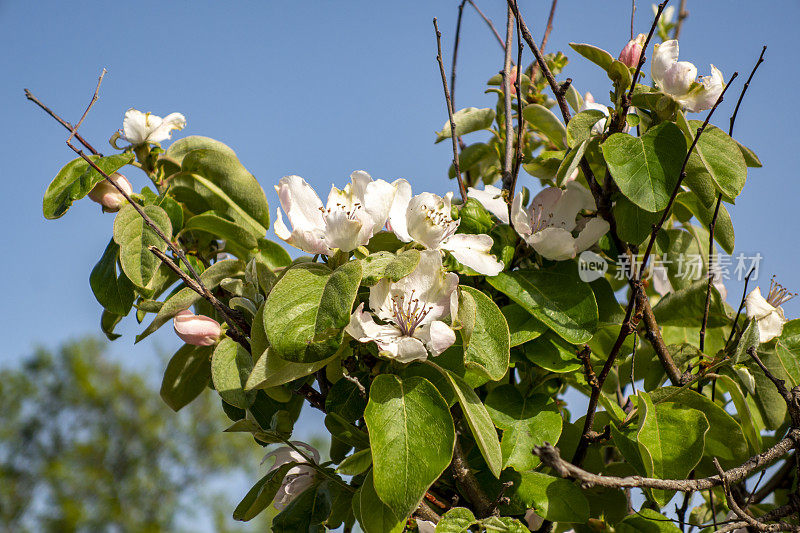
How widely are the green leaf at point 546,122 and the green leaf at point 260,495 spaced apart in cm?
56

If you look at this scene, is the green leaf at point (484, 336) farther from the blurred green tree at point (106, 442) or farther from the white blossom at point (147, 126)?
the blurred green tree at point (106, 442)

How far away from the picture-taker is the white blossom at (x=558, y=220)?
74 cm

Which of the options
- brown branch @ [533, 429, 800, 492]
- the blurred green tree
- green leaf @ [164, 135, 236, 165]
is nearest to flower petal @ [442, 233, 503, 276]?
brown branch @ [533, 429, 800, 492]

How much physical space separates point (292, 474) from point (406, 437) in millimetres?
249

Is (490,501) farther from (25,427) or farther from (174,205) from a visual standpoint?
(25,427)

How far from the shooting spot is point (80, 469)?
1019 centimetres

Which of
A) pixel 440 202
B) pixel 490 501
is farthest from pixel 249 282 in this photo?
pixel 490 501

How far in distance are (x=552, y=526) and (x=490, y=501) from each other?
14 centimetres

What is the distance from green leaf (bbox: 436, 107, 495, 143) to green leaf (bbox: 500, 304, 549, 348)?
1.20ft

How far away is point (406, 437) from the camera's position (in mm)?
566

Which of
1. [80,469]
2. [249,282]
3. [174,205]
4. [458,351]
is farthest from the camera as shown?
[80,469]

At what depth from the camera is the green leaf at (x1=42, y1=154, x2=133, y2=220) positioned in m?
0.81

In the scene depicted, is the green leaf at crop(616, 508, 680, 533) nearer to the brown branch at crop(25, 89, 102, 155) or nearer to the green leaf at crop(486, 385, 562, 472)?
the green leaf at crop(486, 385, 562, 472)

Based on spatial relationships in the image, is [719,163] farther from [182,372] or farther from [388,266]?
[182,372]
